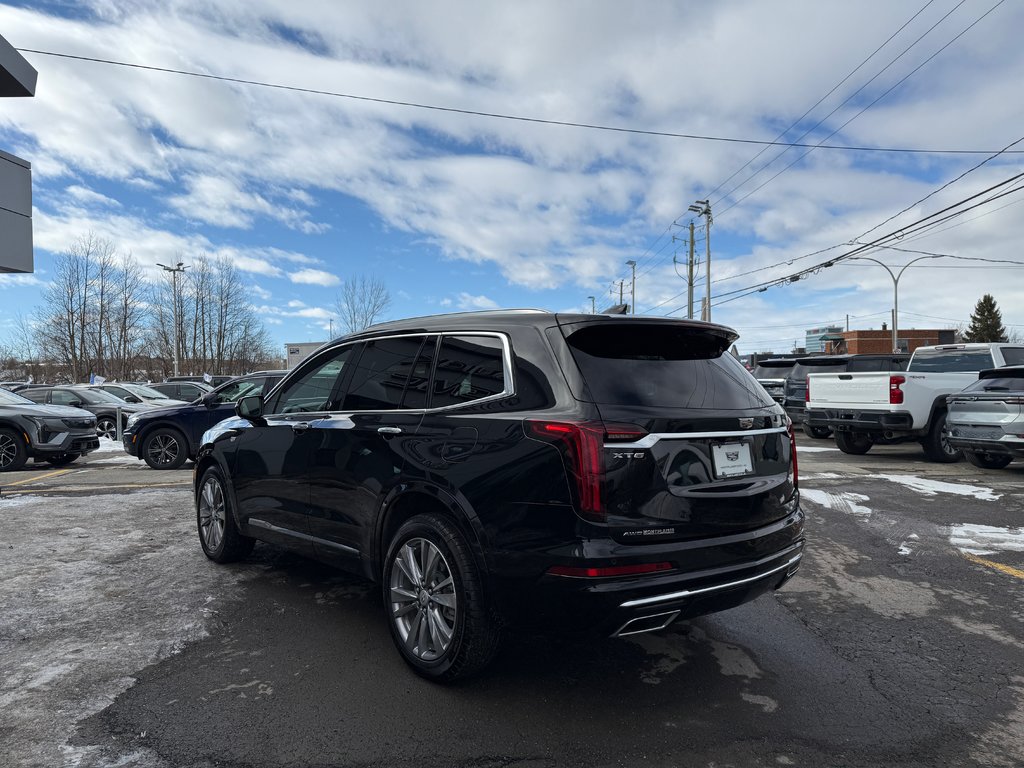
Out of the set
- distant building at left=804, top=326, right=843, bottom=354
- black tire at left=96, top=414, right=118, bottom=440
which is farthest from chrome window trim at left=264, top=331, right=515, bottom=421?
distant building at left=804, top=326, right=843, bottom=354

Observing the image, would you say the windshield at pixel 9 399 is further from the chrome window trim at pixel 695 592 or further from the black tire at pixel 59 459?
the chrome window trim at pixel 695 592

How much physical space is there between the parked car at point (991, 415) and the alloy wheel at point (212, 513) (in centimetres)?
986

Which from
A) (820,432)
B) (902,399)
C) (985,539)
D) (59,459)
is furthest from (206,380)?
(985,539)

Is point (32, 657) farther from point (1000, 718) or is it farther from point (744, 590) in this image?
point (1000, 718)

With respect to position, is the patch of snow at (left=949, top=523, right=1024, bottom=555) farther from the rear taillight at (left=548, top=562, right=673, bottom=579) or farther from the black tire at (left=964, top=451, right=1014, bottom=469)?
the black tire at (left=964, top=451, right=1014, bottom=469)

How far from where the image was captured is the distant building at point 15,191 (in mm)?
8055

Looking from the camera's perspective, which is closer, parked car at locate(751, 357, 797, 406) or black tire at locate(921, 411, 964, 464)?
black tire at locate(921, 411, 964, 464)

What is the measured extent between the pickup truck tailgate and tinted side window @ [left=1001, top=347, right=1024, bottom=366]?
10.2ft

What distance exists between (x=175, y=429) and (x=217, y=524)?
7117 mm

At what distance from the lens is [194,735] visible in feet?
9.32

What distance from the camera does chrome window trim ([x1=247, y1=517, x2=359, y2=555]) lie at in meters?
3.99

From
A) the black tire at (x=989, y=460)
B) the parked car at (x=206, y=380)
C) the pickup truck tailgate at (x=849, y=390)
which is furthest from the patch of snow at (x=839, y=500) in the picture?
the parked car at (x=206, y=380)

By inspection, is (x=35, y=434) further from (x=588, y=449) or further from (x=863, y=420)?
(x=863, y=420)

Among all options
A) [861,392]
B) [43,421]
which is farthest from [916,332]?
[43,421]
